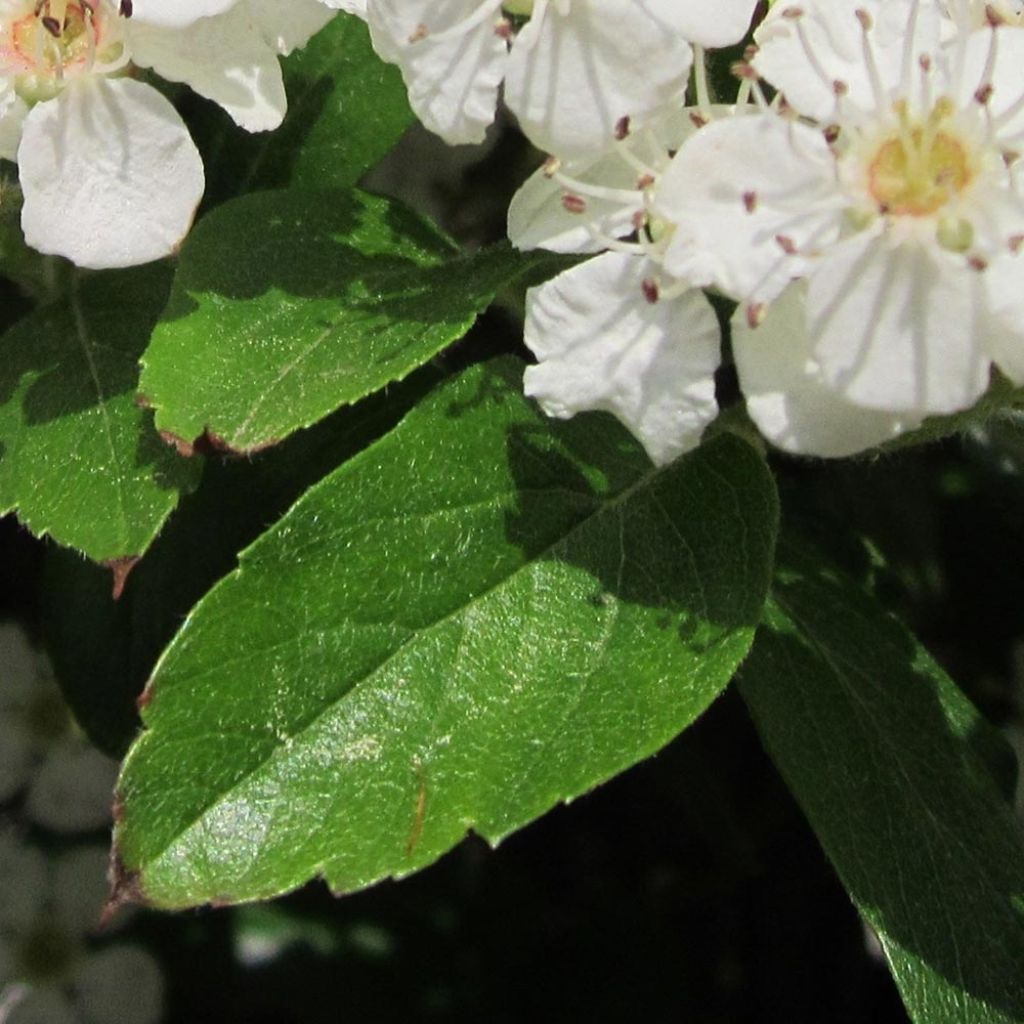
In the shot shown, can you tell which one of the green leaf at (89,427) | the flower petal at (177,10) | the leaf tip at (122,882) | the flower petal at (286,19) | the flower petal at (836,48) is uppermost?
the flower petal at (836,48)

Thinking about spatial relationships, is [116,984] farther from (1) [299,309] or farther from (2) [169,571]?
(1) [299,309]

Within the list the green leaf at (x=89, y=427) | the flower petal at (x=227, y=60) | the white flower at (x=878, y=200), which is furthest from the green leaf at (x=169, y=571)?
the white flower at (x=878, y=200)

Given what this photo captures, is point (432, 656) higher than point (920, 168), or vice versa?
point (920, 168)

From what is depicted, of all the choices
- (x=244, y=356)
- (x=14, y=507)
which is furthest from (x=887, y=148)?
(x=14, y=507)

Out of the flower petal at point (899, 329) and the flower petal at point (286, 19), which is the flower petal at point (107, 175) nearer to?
the flower petal at point (286, 19)

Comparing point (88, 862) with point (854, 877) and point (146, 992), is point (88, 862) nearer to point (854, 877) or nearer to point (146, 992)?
point (146, 992)

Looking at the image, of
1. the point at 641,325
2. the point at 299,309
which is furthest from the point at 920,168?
the point at 299,309

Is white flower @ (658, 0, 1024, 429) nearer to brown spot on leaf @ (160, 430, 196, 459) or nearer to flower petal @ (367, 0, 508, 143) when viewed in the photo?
flower petal @ (367, 0, 508, 143)
